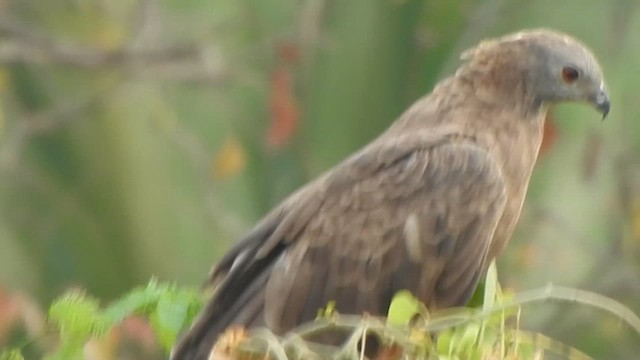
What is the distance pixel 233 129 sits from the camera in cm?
211

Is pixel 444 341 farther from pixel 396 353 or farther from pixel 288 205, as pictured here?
pixel 288 205

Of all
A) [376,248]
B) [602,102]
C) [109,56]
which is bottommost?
[376,248]

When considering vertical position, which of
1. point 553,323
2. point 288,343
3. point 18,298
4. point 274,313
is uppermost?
point 288,343

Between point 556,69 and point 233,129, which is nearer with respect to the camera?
point 556,69

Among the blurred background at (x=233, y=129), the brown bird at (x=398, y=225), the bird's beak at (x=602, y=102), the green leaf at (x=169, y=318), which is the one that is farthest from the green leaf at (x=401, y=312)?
the blurred background at (x=233, y=129)

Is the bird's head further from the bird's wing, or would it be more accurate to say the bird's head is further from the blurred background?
the blurred background

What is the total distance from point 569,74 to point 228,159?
924mm

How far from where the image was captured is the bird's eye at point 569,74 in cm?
134

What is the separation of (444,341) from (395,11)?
4.76ft

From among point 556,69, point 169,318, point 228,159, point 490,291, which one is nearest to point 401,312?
point 490,291

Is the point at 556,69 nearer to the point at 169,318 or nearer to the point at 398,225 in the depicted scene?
the point at 398,225

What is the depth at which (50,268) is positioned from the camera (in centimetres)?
207

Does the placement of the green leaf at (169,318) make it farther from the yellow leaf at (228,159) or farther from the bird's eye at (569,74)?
the yellow leaf at (228,159)

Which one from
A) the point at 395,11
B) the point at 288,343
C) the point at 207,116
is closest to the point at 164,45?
the point at 207,116
